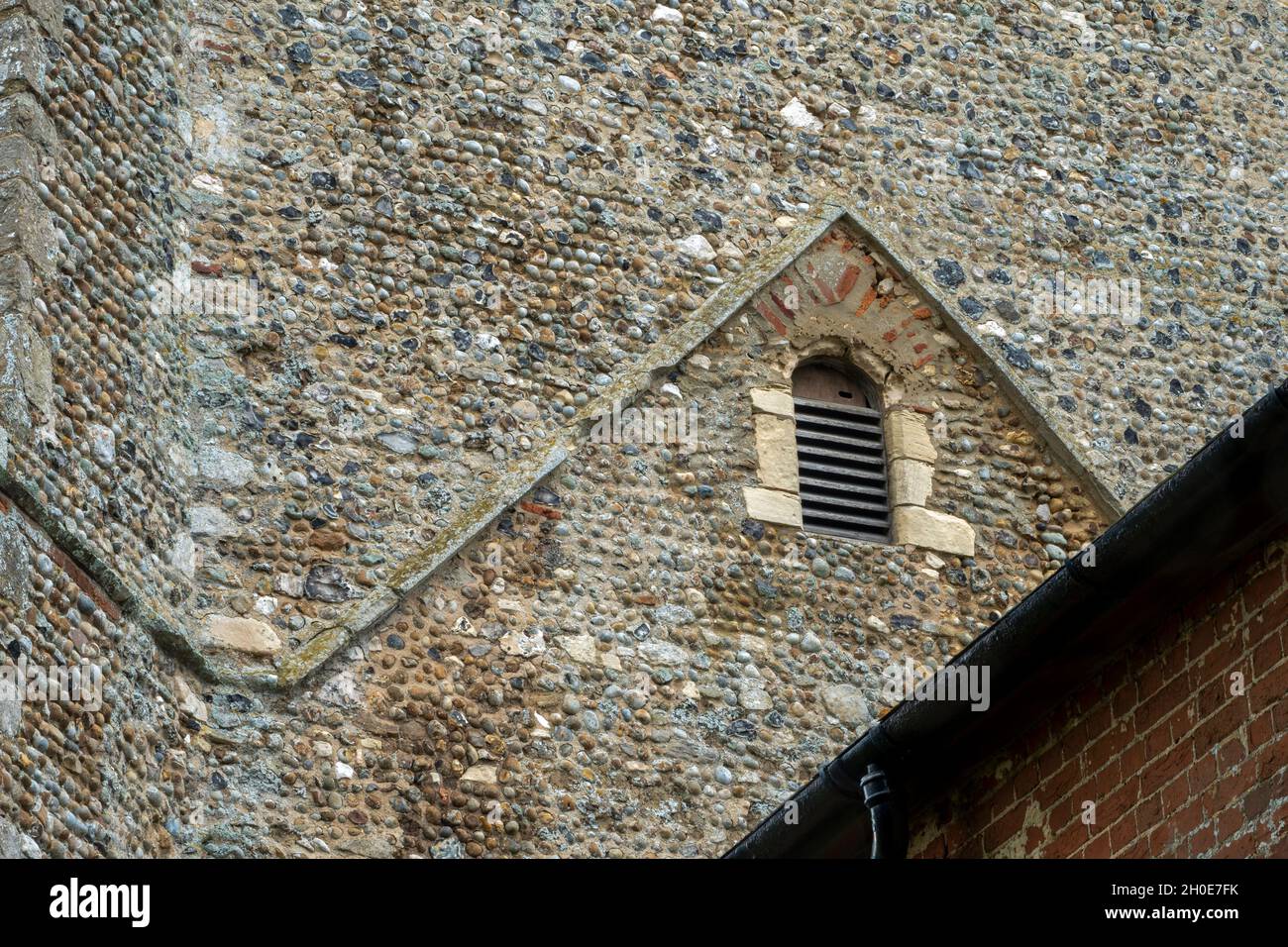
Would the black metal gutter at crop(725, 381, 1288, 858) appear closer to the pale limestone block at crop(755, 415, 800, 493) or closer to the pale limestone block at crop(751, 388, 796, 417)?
the pale limestone block at crop(755, 415, 800, 493)

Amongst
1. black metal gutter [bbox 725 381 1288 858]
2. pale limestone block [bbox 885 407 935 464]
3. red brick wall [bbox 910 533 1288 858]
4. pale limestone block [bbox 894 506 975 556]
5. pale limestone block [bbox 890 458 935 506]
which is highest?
pale limestone block [bbox 885 407 935 464]

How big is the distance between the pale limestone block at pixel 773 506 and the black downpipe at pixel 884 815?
4.33 m

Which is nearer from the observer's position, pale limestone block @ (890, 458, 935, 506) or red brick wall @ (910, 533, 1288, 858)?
red brick wall @ (910, 533, 1288, 858)

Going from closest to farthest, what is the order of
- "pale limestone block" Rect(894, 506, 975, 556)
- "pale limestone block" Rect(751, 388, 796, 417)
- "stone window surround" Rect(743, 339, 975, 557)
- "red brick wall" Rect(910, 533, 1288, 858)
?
"red brick wall" Rect(910, 533, 1288, 858)
"stone window surround" Rect(743, 339, 975, 557)
"pale limestone block" Rect(894, 506, 975, 556)
"pale limestone block" Rect(751, 388, 796, 417)

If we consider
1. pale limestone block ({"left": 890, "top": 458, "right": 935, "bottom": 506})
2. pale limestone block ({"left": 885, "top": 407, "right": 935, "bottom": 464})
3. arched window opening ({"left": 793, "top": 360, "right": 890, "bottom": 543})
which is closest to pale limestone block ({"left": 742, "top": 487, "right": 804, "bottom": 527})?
arched window opening ({"left": 793, "top": 360, "right": 890, "bottom": 543})

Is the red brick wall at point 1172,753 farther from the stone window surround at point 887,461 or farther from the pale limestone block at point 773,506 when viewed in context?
the stone window surround at point 887,461

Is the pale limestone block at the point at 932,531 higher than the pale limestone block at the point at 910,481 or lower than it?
lower

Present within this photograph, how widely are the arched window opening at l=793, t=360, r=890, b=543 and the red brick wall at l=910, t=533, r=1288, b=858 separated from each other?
15.7 ft

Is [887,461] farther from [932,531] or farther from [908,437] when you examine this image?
[932,531]

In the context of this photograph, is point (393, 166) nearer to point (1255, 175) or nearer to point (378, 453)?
point (378, 453)

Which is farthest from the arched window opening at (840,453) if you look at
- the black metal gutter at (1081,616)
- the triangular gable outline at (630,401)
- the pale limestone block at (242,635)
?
the black metal gutter at (1081,616)

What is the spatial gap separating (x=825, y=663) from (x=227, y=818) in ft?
9.84

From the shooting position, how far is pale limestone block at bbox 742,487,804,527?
12.7m

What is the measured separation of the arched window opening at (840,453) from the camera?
13047 mm
